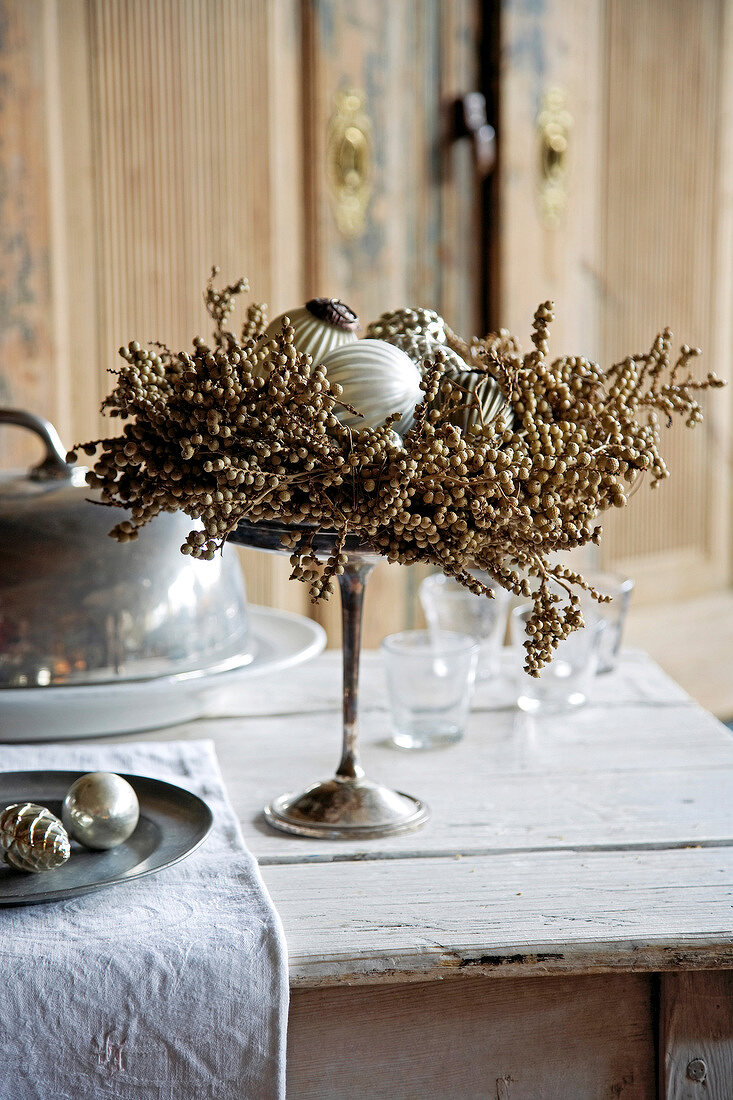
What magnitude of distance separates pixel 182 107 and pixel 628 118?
0.94 meters

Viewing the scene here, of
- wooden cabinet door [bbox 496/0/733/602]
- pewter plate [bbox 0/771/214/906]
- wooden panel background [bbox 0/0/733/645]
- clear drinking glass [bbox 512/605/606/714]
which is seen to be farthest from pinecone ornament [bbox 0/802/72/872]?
wooden cabinet door [bbox 496/0/733/602]

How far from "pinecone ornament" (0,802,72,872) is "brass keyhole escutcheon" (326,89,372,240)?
62.5 inches

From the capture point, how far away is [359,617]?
2.51 feet

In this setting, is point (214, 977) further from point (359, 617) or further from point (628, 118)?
point (628, 118)

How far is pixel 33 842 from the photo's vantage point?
62 centimetres

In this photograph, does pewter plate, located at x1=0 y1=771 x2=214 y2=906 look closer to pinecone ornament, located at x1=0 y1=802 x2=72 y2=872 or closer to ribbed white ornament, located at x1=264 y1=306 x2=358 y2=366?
pinecone ornament, located at x1=0 y1=802 x2=72 y2=872

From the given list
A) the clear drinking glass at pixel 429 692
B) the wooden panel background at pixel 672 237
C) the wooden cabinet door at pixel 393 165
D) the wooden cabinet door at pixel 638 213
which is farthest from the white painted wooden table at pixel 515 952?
the wooden panel background at pixel 672 237

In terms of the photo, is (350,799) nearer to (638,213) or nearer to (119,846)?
(119,846)

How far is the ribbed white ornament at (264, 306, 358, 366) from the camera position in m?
0.70

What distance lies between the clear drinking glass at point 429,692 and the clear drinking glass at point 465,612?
0.50ft

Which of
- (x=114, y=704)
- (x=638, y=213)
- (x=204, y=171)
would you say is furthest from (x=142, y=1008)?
(x=638, y=213)

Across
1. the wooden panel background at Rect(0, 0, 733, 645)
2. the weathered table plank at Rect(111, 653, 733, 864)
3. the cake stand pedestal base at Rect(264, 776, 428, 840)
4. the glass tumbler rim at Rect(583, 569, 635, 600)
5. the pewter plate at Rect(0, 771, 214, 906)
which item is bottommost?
the weathered table plank at Rect(111, 653, 733, 864)

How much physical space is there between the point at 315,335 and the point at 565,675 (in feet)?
1.42

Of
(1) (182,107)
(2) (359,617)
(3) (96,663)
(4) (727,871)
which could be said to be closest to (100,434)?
(1) (182,107)
